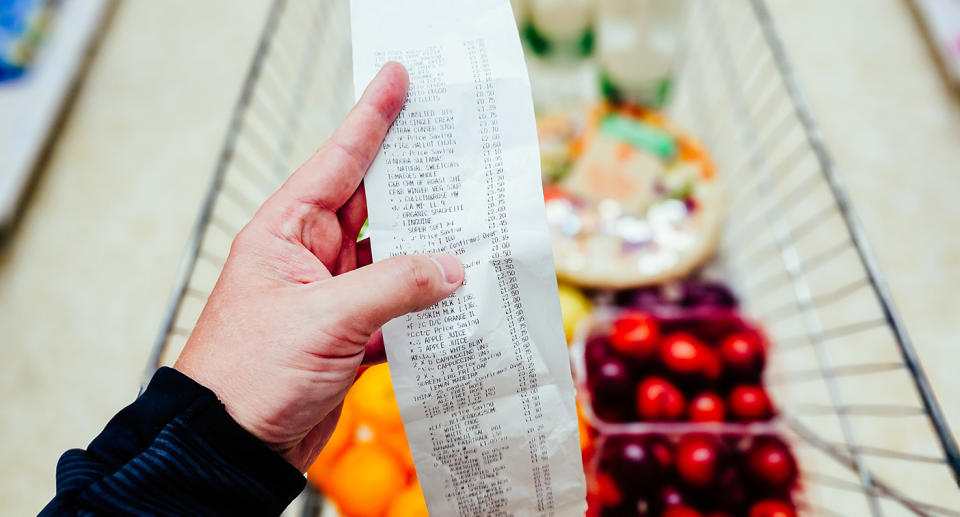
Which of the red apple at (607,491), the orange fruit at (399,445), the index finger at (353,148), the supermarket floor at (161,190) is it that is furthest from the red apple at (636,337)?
the supermarket floor at (161,190)

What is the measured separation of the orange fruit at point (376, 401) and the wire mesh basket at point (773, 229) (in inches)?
6.5

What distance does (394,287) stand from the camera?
13.4 inches

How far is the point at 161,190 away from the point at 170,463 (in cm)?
90

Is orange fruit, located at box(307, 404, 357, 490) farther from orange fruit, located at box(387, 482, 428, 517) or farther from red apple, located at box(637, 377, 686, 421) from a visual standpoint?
red apple, located at box(637, 377, 686, 421)

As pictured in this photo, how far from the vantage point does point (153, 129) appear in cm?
114

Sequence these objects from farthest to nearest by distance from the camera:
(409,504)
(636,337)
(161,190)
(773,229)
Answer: (161,190) → (773,229) → (636,337) → (409,504)

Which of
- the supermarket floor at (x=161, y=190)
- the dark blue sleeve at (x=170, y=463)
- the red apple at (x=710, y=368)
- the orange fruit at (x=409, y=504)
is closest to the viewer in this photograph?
the dark blue sleeve at (x=170, y=463)

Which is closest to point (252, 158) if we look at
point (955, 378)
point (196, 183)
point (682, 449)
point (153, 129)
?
point (196, 183)

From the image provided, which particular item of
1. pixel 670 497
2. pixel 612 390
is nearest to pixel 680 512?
pixel 670 497

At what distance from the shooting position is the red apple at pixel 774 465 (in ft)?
1.89

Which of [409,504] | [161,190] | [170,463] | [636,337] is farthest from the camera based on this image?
[161,190]

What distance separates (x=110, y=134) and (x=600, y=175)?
99cm

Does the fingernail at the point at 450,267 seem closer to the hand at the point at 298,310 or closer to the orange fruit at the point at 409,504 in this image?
the hand at the point at 298,310

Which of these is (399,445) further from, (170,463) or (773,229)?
(773,229)
